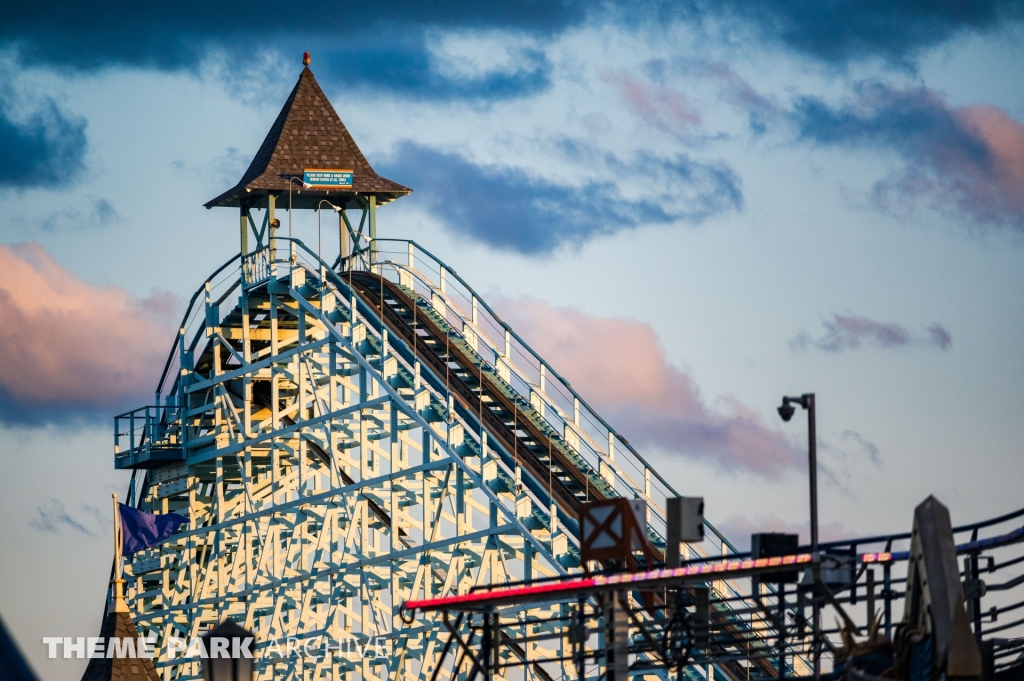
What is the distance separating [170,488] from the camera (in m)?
45.7

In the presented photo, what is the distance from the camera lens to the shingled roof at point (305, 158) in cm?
4316

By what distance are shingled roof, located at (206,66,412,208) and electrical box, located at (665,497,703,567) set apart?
21.3 meters

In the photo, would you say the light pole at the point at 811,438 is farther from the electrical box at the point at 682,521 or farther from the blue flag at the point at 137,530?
the blue flag at the point at 137,530

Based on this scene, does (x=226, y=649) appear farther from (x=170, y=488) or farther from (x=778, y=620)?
(x=170, y=488)

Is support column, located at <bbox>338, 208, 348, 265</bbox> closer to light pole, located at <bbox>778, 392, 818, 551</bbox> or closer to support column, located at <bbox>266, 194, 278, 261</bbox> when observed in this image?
support column, located at <bbox>266, 194, 278, 261</bbox>

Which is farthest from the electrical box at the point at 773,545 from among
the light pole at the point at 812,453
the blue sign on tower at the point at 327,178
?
the blue sign on tower at the point at 327,178

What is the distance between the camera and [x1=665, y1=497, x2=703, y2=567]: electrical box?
2288 centimetres

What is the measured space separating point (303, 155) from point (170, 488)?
8.36 meters

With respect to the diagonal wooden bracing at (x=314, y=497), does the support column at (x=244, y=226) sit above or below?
above

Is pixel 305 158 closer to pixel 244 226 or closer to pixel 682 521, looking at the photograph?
pixel 244 226

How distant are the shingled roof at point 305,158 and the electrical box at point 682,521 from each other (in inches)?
838

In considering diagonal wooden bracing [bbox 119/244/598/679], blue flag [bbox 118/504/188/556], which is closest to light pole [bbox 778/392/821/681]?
diagonal wooden bracing [bbox 119/244/598/679]

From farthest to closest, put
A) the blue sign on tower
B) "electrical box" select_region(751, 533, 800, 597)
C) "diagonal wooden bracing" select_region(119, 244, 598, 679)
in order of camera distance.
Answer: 1. the blue sign on tower
2. "diagonal wooden bracing" select_region(119, 244, 598, 679)
3. "electrical box" select_region(751, 533, 800, 597)

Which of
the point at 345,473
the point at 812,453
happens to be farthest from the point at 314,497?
the point at 812,453
